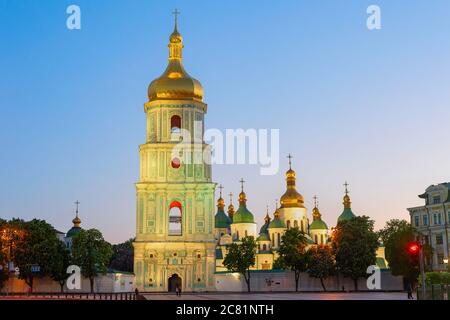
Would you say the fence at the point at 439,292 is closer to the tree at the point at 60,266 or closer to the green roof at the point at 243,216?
the tree at the point at 60,266

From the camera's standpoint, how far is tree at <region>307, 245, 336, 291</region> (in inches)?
3374

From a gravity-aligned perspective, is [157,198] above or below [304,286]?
above

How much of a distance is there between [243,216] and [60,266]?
154 feet

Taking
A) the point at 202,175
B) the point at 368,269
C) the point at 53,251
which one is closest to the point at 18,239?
the point at 53,251

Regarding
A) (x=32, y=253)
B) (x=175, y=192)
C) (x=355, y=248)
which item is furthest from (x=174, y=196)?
(x=355, y=248)

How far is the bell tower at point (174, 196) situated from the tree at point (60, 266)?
784 cm

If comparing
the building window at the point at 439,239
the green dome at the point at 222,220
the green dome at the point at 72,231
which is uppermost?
the green dome at the point at 222,220

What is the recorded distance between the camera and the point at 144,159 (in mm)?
85438

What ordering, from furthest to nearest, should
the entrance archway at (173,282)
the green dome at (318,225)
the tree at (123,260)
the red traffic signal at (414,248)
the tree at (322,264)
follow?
the tree at (123,260) → the green dome at (318,225) → the tree at (322,264) → the entrance archway at (173,282) → the red traffic signal at (414,248)

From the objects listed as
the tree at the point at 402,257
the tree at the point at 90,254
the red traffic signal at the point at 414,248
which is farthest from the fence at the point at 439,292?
the tree at the point at 90,254

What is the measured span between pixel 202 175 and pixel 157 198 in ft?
19.2

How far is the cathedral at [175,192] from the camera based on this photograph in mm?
82250
